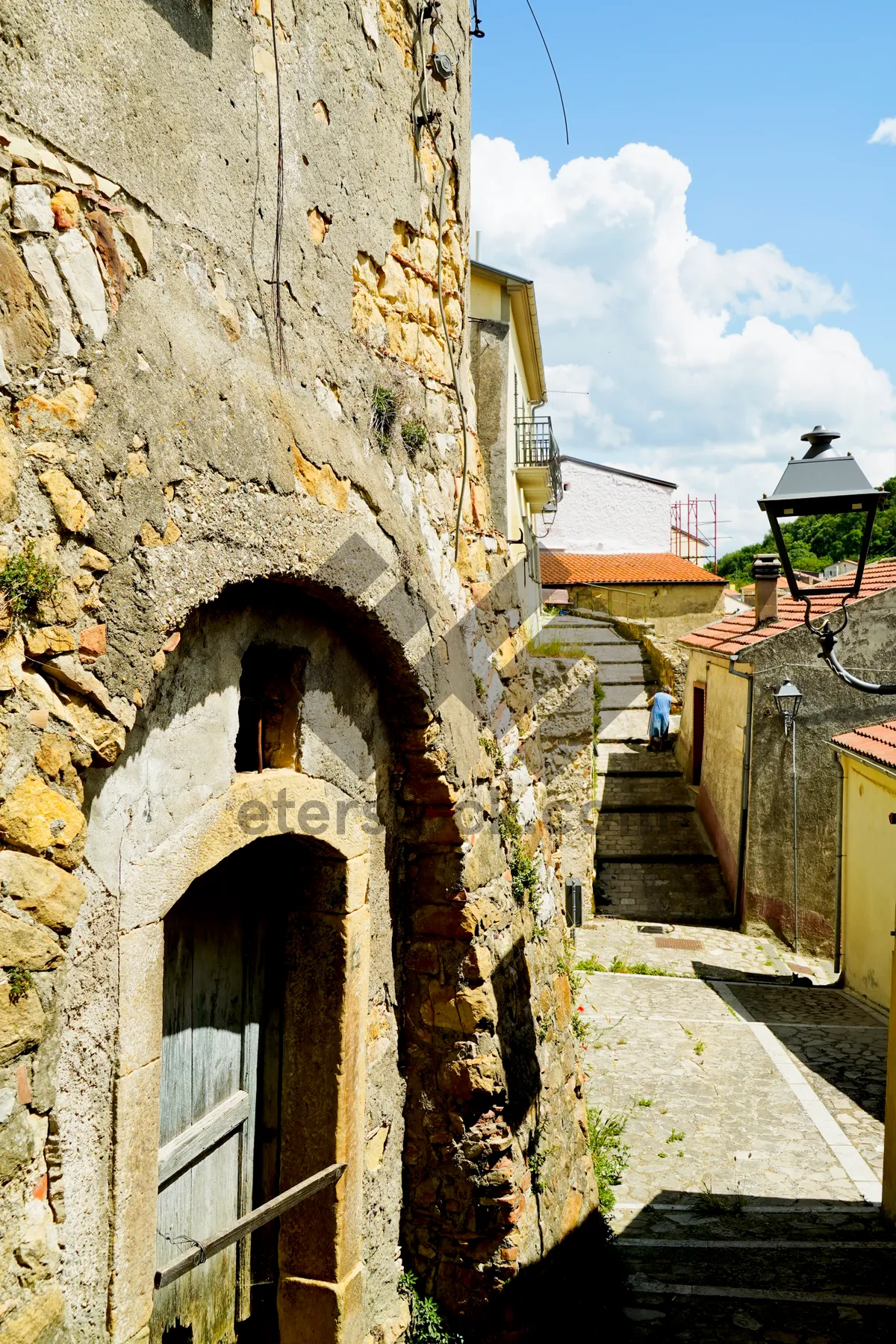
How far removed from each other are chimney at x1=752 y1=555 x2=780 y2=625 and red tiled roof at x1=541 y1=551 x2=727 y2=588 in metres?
12.9

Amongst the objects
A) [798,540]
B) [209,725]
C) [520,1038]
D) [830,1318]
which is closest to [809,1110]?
[830,1318]

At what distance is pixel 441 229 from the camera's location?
434 cm

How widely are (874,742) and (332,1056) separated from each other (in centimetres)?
864

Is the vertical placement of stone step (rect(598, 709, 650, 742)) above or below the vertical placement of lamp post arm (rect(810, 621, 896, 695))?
above

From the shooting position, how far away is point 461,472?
4426 millimetres

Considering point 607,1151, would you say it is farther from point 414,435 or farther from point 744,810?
point 744,810

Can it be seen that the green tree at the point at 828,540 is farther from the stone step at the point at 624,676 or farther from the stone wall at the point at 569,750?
the stone wall at the point at 569,750

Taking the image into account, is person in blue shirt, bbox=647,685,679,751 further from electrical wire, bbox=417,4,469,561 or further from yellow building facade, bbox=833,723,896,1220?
electrical wire, bbox=417,4,469,561

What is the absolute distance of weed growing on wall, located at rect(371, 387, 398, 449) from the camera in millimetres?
3688

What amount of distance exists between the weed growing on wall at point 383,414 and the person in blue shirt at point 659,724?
18124 millimetres

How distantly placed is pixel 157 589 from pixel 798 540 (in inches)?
1747

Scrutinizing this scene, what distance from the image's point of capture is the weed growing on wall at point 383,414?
3688mm

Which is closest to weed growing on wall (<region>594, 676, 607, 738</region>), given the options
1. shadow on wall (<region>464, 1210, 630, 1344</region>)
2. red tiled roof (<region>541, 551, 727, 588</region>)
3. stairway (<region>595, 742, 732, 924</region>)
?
stairway (<region>595, 742, 732, 924</region>)

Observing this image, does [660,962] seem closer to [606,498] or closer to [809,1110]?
[809,1110]
